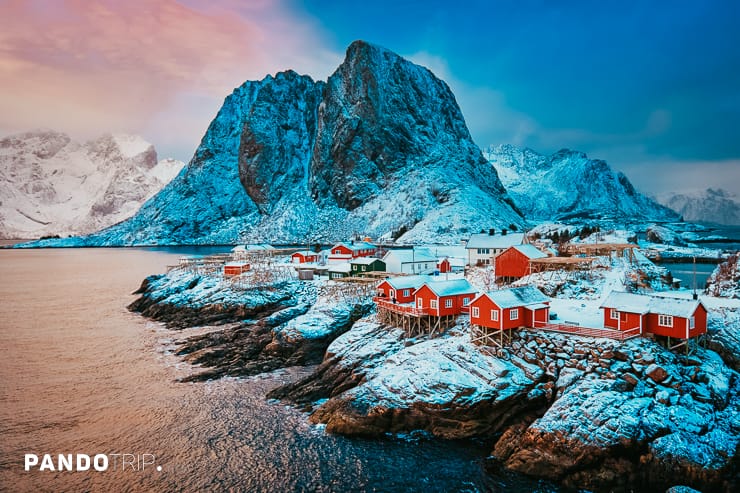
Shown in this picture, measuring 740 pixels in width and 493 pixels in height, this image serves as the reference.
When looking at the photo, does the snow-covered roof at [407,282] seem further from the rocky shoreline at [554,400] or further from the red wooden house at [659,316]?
the red wooden house at [659,316]

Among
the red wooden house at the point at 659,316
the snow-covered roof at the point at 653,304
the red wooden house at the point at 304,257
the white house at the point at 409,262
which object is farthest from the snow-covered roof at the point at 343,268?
the red wooden house at the point at 659,316

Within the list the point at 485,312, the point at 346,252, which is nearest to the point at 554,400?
the point at 485,312

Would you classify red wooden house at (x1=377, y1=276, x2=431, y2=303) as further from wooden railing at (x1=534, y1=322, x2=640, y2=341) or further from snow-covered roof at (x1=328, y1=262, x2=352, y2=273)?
snow-covered roof at (x1=328, y1=262, x2=352, y2=273)

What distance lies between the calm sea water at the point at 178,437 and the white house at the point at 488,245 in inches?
1423

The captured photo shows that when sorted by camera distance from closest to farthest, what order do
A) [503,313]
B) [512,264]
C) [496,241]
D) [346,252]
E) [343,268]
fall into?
[503,313] → [512,264] → [496,241] → [343,268] → [346,252]

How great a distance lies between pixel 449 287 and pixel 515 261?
46.0ft

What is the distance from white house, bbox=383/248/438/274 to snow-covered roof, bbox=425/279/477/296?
23.1m

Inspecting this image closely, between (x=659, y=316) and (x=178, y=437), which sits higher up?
(x=659, y=316)

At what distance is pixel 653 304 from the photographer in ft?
91.5

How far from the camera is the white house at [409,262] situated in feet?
202

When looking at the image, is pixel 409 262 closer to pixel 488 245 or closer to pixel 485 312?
pixel 488 245

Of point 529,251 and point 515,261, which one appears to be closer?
point 515,261

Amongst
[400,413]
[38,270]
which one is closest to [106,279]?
[38,270]

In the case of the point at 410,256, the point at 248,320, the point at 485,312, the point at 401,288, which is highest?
the point at 410,256
